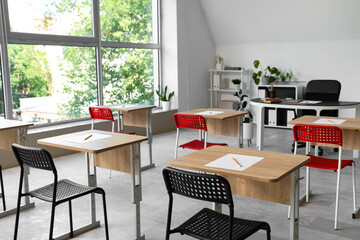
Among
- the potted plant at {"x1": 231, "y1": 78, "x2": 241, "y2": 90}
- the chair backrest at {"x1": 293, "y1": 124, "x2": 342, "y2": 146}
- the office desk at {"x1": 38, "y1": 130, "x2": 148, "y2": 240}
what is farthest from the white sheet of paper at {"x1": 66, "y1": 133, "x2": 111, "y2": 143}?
the potted plant at {"x1": 231, "y1": 78, "x2": 241, "y2": 90}

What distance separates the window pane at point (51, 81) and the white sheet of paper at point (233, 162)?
13.7ft

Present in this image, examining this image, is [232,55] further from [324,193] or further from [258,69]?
[324,193]

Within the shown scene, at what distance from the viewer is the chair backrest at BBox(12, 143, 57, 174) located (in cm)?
245

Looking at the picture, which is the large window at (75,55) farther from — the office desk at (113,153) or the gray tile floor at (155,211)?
the office desk at (113,153)

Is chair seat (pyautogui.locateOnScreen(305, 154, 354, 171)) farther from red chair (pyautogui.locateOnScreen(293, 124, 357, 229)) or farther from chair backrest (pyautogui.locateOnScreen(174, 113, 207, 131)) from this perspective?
chair backrest (pyautogui.locateOnScreen(174, 113, 207, 131))

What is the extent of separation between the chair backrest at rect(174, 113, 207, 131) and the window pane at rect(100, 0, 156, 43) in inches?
124

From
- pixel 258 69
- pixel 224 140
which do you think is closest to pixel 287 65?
pixel 258 69

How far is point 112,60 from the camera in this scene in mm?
7004

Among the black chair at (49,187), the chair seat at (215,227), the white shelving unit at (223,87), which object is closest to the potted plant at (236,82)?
the white shelving unit at (223,87)

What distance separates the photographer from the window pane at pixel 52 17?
5484mm

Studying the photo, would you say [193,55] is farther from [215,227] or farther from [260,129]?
[215,227]

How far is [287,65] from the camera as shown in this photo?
26.4 ft

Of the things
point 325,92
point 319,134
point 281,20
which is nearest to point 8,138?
point 319,134

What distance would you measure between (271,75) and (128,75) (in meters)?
3.06
